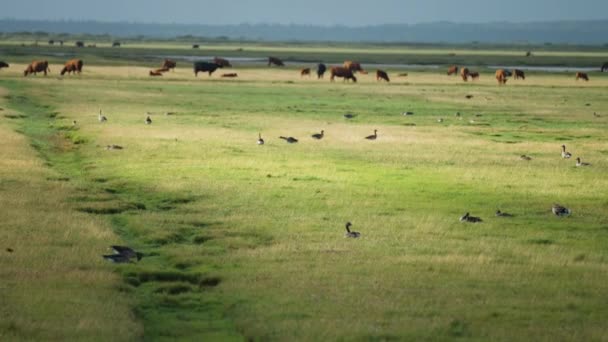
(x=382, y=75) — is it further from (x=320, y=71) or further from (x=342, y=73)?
(x=320, y=71)

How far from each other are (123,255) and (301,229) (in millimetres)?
3741

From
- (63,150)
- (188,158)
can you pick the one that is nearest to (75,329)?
(188,158)

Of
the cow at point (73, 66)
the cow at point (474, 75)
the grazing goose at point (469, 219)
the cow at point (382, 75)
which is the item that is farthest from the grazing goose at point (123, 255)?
the cow at point (474, 75)

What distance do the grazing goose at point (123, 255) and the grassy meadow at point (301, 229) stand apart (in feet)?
0.79

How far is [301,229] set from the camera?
60.9 feet

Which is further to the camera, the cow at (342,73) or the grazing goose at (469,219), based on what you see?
the cow at (342,73)

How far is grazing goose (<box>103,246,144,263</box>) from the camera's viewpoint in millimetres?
15711

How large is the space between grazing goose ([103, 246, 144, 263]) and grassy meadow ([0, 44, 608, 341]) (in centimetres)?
24

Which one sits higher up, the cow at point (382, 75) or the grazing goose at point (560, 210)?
the grazing goose at point (560, 210)

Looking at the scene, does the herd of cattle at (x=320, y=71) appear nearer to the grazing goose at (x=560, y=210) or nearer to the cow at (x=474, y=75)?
the cow at (x=474, y=75)

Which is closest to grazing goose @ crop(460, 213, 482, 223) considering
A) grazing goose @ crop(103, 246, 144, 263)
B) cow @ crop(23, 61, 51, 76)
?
grazing goose @ crop(103, 246, 144, 263)

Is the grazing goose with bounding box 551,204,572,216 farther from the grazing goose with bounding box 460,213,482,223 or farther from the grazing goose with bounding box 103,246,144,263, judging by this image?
the grazing goose with bounding box 103,246,144,263

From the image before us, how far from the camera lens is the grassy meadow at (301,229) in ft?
42.2

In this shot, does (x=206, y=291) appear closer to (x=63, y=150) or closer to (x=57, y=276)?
(x=57, y=276)
